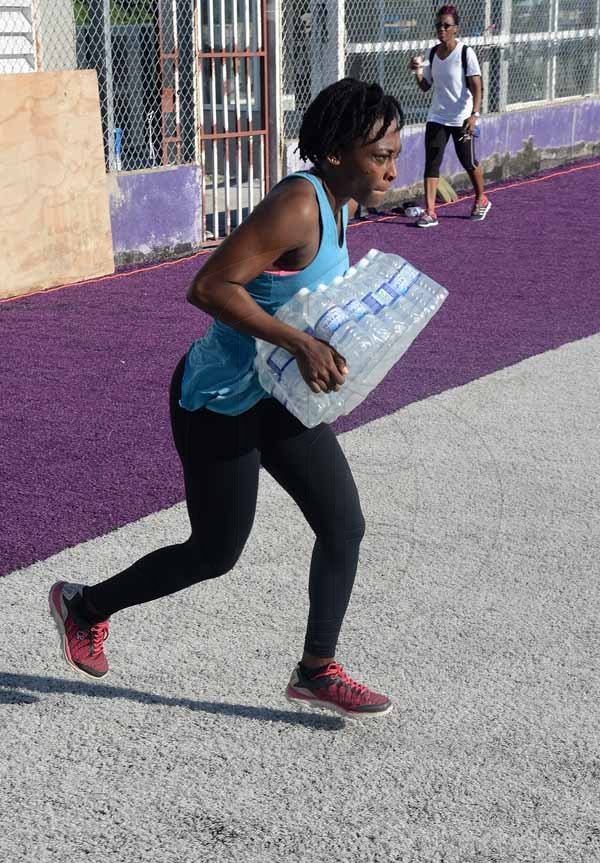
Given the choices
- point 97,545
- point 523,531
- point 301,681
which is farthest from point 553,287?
point 301,681

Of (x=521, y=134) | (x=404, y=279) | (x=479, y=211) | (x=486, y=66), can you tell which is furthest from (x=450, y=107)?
(x=404, y=279)

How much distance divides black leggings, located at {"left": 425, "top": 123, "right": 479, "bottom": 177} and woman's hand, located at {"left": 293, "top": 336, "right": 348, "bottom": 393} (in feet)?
34.2

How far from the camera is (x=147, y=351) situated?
329 inches

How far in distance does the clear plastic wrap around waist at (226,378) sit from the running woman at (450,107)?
1008cm

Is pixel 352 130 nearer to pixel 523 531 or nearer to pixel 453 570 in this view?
pixel 453 570

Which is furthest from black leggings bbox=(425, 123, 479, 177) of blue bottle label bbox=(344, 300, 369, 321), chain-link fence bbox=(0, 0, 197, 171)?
blue bottle label bbox=(344, 300, 369, 321)

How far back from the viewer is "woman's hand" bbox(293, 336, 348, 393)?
3168 mm

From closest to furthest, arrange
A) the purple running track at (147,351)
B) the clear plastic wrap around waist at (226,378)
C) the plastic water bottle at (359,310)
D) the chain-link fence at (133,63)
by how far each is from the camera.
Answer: the plastic water bottle at (359,310) < the clear plastic wrap around waist at (226,378) < the purple running track at (147,351) < the chain-link fence at (133,63)

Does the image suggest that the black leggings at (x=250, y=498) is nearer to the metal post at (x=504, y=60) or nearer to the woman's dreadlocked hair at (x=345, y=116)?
the woman's dreadlocked hair at (x=345, y=116)

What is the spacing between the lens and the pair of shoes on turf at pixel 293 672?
142 inches

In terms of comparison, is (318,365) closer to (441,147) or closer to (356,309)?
(356,309)

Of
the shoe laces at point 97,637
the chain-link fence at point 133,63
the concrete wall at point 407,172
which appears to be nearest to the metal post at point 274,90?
the concrete wall at point 407,172

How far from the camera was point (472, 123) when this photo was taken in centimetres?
1330

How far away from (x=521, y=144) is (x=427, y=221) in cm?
493
